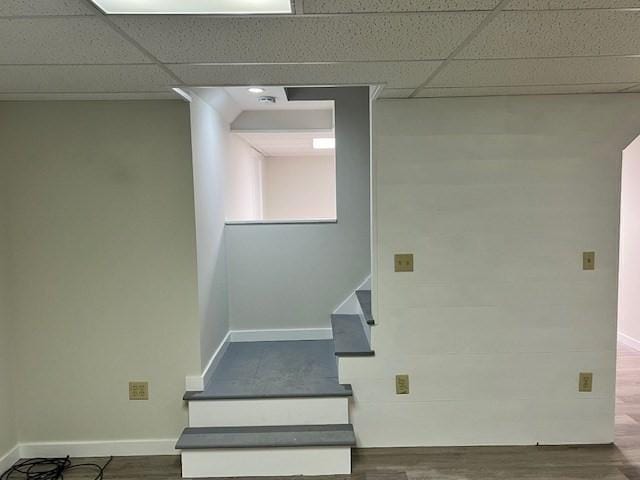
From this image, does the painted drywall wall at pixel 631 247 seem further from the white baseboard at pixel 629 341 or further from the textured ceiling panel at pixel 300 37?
the textured ceiling panel at pixel 300 37

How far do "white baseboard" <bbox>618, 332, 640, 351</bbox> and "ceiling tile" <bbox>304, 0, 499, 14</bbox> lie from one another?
4171 millimetres

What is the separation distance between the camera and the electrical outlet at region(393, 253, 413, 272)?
2.47m

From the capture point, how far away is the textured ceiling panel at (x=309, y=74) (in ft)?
5.97

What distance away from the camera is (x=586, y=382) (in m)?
2.51

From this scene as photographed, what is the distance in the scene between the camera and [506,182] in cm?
244

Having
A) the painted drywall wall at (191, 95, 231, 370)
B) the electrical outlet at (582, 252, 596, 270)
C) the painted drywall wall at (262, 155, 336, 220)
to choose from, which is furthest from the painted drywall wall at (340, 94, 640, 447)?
the painted drywall wall at (262, 155, 336, 220)

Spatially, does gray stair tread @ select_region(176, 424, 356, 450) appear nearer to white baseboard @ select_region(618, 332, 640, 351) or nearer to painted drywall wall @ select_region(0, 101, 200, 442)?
painted drywall wall @ select_region(0, 101, 200, 442)

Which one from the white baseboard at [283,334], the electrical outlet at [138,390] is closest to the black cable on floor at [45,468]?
the electrical outlet at [138,390]

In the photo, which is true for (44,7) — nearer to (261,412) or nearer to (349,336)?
(261,412)

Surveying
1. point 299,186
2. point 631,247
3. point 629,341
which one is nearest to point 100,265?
point 631,247

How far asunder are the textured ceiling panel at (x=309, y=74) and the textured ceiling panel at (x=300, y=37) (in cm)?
9

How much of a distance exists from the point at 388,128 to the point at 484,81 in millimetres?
566

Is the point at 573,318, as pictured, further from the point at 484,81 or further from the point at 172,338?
the point at 172,338

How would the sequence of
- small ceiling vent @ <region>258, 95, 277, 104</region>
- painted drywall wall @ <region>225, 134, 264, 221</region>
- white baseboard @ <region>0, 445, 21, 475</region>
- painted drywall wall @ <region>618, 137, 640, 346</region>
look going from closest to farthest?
white baseboard @ <region>0, 445, 21, 475</region>, small ceiling vent @ <region>258, 95, 277, 104</region>, painted drywall wall @ <region>225, 134, 264, 221</region>, painted drywall wall @ <region>618, 137, 640, 346</region>
